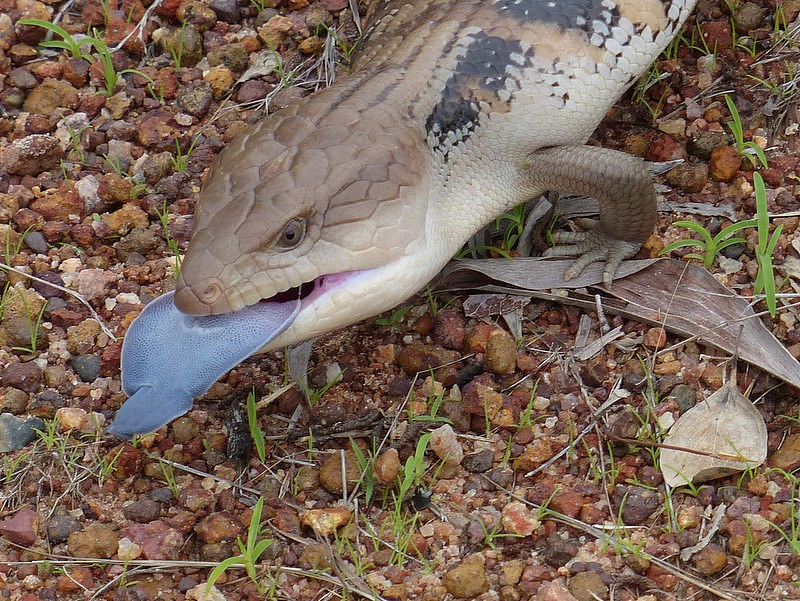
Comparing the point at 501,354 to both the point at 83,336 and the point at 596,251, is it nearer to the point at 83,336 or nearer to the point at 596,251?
the point at 596,251

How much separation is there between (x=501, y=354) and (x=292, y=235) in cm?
96

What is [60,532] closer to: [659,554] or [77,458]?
[77,458]

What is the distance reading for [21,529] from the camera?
11.1 feet

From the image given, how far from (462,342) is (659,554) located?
1.08 metres

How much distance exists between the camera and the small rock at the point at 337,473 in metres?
3.53

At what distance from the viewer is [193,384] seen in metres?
3.18

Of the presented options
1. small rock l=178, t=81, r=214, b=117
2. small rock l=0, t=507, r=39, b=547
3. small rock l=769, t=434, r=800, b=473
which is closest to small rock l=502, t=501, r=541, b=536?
small rock l=769, t=434, r=800, b=473

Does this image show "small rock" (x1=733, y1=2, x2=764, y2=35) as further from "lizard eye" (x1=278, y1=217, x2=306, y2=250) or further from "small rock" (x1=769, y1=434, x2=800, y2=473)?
"lizard eye" (x1=278, y1=217, x2=306, y2=250)

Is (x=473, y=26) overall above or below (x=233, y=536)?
above

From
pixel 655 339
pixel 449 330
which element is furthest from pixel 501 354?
pixel 655 339

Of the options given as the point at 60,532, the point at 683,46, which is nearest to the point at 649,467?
the point at 60,532

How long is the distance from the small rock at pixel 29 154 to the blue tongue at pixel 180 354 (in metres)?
1.65

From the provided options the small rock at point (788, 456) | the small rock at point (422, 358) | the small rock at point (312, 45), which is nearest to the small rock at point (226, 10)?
the small rock at point (312, 45)

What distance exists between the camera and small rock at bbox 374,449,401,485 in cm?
347
